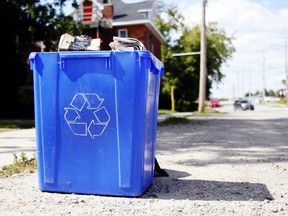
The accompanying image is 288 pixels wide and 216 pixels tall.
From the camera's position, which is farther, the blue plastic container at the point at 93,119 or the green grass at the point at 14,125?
the green grass at the point at 14,125

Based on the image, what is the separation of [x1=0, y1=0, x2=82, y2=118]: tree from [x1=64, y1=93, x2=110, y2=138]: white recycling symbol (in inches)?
696

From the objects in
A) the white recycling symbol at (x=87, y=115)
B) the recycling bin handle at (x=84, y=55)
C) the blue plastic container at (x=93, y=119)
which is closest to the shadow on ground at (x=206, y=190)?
the blue plastic container at (x=93, y=119)

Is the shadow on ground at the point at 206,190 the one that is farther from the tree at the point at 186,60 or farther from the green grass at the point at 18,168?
the tree at the point at 186,60

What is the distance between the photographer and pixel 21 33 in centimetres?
2375

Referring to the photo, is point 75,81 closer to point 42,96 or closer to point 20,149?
point 42,96

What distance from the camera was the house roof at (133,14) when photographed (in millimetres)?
37531

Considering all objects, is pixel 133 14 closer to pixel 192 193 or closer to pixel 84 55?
pixel 84 55

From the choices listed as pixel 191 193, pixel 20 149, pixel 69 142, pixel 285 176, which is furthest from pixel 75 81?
pixel 20 149

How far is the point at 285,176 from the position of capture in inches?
243

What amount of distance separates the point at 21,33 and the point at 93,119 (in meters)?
20.4

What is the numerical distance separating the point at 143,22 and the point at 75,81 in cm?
3301

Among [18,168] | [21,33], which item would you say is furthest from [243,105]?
[18,168]

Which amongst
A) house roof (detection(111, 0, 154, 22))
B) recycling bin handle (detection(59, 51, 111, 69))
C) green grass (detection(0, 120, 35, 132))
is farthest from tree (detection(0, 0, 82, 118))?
recycling bin handle (detection(59, 51, 111, 69))

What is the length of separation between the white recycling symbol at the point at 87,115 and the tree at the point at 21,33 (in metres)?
17.7
